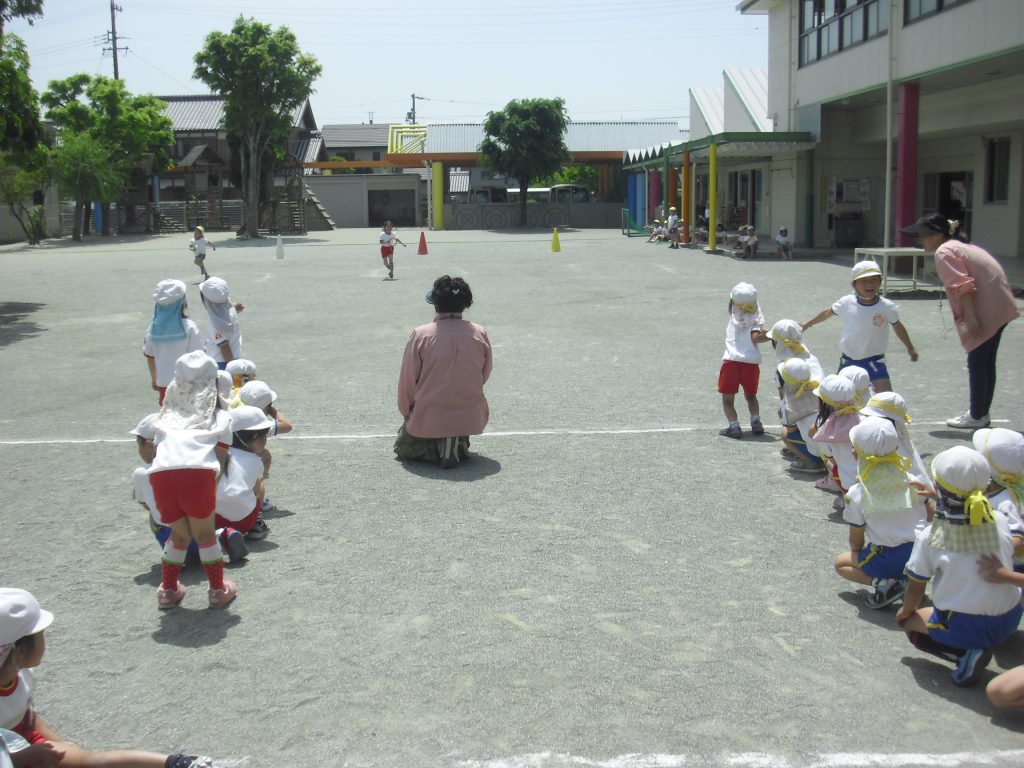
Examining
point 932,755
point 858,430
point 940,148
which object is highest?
point 940,148

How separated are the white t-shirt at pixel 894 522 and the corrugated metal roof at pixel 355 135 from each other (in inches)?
2841

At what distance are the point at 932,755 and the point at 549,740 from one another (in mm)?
1313

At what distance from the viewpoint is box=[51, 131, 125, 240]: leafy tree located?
42438 mm

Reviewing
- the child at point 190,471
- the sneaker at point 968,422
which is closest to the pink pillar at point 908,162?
the sneaker at point 968,422

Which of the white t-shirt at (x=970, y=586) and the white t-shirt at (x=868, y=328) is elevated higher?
the white t-shirt at (x=868, y=328)

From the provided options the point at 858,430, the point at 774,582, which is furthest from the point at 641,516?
the point at 858,430

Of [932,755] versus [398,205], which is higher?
[398,205]

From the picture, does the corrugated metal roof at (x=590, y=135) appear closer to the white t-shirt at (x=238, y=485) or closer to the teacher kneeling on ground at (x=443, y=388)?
the teacher kneeling on ground at (x=443, y=388)

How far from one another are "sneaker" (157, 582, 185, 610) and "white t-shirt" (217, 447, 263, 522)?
629 mm

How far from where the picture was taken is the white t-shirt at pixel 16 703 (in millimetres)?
3064

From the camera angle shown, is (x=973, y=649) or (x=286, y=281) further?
(x=286, y=281)

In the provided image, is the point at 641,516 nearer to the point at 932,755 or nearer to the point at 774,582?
the point at 774,582

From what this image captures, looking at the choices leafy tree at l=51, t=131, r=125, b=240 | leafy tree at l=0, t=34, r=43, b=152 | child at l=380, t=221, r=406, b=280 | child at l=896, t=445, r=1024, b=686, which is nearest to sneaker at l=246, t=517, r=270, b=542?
child at l=896, t=445, r=1024, b=686

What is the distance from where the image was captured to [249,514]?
5.52 m
